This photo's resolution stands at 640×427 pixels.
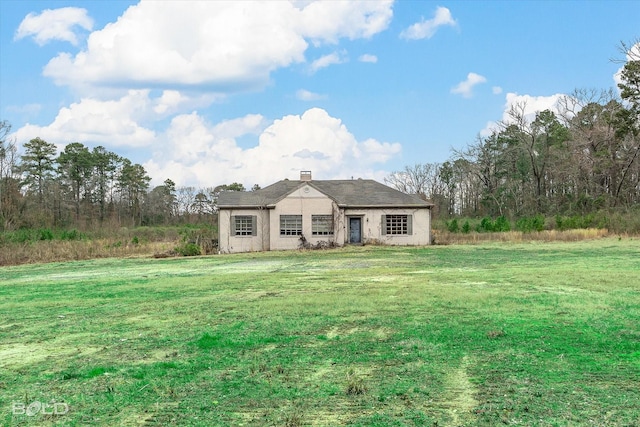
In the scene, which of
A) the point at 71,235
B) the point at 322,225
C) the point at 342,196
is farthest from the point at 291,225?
the point at 71,235

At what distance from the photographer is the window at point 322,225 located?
2716 centimetres

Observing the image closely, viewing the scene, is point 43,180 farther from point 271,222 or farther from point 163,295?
point 163,295

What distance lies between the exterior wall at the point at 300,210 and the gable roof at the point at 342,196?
26cm

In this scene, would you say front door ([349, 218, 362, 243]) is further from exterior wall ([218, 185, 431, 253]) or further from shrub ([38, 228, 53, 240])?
shrub ([38, 228, 53, 240])

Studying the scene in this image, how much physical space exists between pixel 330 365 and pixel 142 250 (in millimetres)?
23097

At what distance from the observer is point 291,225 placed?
1066 inches

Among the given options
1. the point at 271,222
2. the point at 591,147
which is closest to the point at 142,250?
the point at 271,222

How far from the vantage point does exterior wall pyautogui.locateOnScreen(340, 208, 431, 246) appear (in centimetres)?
2780

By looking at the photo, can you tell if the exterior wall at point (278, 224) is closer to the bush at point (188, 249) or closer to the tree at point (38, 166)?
the bush at point (188, 249)

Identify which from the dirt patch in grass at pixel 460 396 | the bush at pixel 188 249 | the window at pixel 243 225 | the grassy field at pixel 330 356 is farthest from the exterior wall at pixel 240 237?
the dirt patch in grass at pixel 460 396

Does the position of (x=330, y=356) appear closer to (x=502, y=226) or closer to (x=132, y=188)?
(x=502, y=226)

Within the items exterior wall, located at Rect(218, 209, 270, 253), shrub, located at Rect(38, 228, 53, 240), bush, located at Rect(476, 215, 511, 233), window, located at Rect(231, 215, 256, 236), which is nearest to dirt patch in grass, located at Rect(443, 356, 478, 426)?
exterior wall, located at Rect(218, 209, 270, 253)

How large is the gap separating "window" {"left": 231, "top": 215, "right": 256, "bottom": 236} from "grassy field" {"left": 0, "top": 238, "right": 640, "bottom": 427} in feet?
52.9

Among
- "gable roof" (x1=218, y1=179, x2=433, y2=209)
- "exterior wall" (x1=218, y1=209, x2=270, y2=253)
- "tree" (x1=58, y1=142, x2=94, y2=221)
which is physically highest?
"tree" (x1=58, y1=142, x2=94, y2=221)
